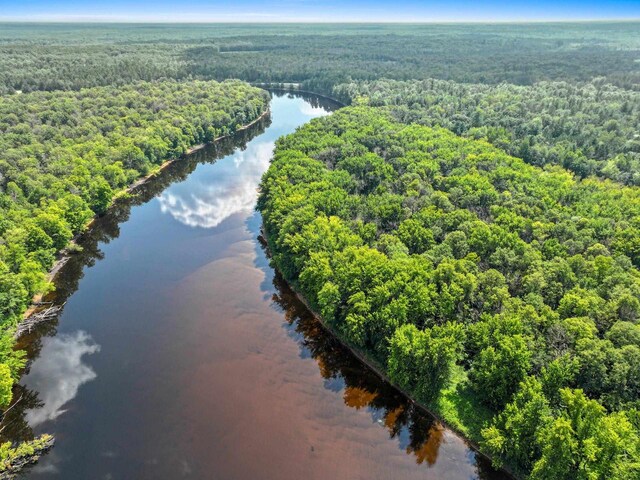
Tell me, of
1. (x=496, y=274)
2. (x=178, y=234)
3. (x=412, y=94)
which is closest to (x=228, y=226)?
(x=178, y=234)

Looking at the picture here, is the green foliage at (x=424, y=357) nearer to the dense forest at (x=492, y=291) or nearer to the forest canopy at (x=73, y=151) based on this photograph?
the dense forest at (x=492, y=291)

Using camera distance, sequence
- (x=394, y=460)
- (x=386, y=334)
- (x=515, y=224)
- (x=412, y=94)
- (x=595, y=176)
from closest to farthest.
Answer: (x=394, y=460), (x=386, y=334), (x=515, y=224), (x=595, y=176), (x=412, y=94)

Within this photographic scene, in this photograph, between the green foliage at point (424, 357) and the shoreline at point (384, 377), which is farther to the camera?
the green foliage at point (424, 357)

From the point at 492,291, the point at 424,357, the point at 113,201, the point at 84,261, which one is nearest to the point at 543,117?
the point at 492,291

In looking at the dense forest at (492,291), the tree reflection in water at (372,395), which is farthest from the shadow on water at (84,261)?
the dense forest at (492,291)

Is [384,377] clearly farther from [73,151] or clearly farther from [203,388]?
[73,151]

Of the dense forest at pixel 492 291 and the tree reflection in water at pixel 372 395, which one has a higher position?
the dense forest at pixel 492 291

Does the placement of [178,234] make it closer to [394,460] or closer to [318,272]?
[318,272]
